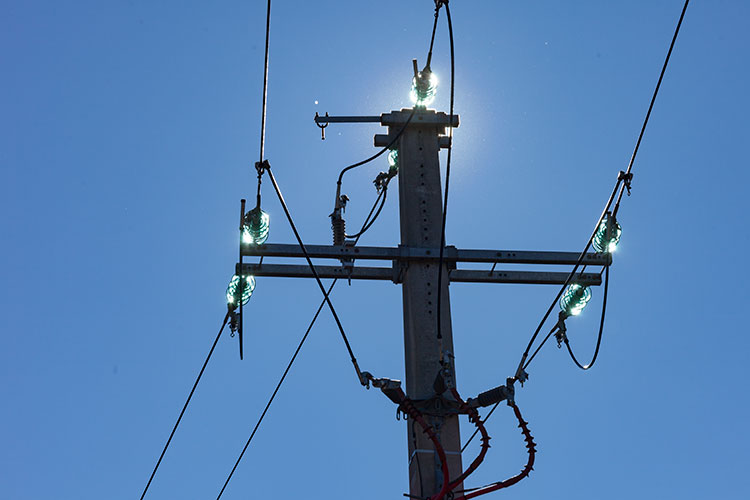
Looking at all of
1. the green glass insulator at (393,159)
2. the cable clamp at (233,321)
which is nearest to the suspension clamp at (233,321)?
the cable clamp at (233,321)

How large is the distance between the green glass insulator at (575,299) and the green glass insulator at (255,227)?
8.78 ft

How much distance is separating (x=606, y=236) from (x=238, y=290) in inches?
128

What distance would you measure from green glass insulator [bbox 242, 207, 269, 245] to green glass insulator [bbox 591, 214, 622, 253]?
276cm

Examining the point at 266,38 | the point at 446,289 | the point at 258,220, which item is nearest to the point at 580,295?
the point at 446,289

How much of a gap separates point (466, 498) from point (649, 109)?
117 inches

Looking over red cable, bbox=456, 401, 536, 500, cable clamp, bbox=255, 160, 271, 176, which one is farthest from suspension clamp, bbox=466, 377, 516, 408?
cable clamp, bbox=255, 160, 271, 176

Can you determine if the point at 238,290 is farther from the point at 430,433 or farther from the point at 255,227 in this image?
the point at 430,433

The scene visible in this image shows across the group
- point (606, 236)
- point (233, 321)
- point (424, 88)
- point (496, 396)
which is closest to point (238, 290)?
point (233, 321)

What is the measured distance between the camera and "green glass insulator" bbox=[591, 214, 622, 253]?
808 cm

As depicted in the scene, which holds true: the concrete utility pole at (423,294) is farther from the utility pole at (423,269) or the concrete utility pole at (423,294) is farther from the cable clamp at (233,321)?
the cable clamp at (233,321)

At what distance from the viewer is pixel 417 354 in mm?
7520

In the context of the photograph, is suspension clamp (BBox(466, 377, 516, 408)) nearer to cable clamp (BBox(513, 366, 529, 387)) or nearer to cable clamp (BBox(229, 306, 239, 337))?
cable clamp (BBox(513, 366, 529, 387))

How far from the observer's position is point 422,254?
26.1 feet

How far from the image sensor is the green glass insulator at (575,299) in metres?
8.51
